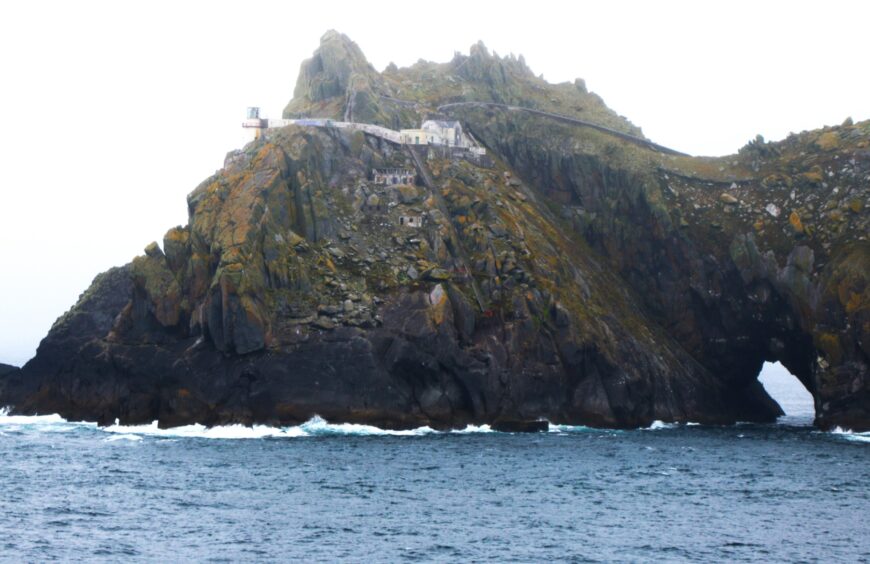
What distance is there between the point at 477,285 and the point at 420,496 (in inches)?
2123

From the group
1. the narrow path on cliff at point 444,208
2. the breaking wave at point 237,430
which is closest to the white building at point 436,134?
the narrow path on cliff at point 444,208

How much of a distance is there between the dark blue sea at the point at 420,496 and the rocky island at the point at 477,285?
20.1 ft

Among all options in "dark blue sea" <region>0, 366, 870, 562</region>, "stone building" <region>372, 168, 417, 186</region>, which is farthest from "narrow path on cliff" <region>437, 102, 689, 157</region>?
"dark blue sea" <region>0, 366, 870, 562</region>

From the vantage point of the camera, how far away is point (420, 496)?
81.3 meters

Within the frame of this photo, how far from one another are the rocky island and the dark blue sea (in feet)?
20.1

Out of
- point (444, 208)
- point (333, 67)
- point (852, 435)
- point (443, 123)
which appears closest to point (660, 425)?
point (852, 435)

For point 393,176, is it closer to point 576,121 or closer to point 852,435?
point 576,121

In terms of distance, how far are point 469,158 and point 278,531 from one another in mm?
95444

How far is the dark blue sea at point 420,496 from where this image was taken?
65.3 meters

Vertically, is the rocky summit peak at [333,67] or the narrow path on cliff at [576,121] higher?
A: the rocky summit peak at [333,67]

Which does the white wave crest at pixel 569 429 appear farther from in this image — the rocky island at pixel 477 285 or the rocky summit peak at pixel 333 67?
the rocky summit peak at pixel 333 67

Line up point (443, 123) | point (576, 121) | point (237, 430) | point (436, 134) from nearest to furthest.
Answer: point (237, 430) < point (436, 134) < point (443, 123) < point (576, 121)

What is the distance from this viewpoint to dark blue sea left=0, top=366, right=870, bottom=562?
65.3 metres

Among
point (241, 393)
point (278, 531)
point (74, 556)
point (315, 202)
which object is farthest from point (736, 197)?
point (74, 556)
